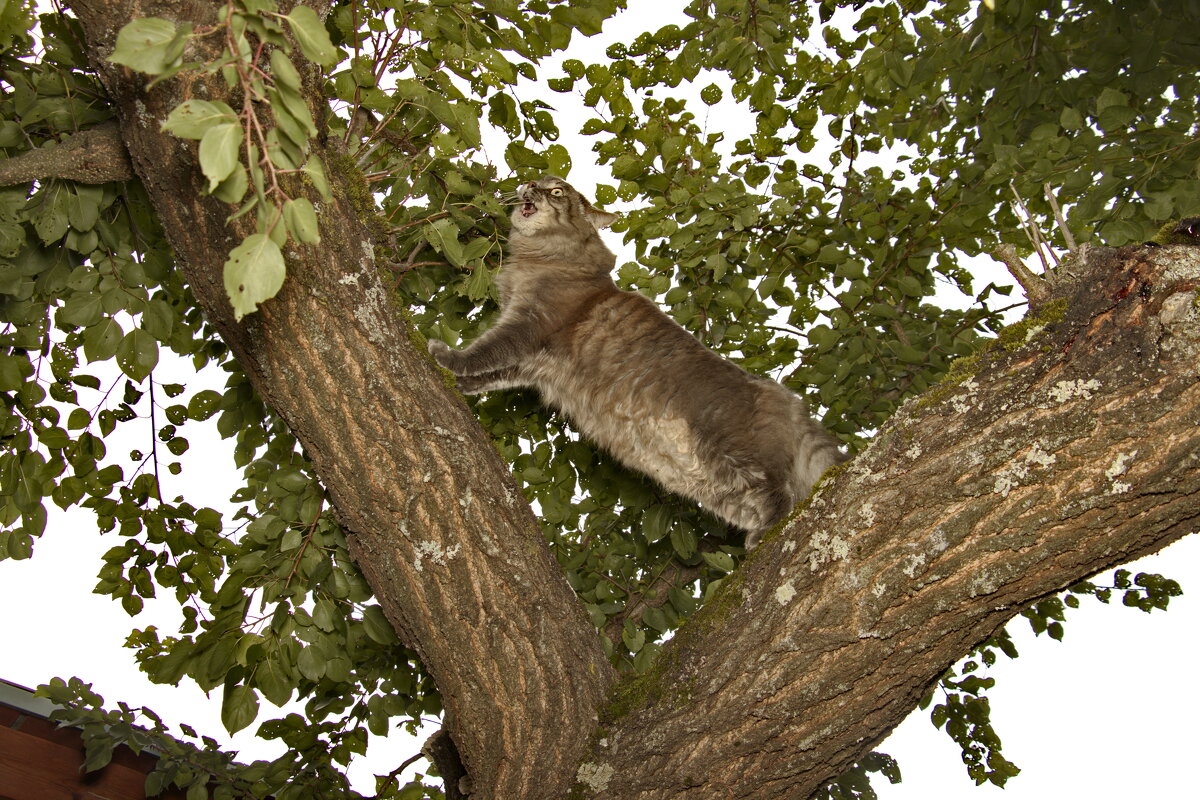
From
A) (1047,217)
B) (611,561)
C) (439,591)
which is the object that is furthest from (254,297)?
(1047,217)

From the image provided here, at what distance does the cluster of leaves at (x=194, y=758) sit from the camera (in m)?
2.65

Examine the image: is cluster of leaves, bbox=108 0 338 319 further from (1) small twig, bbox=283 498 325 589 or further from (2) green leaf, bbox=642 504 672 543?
(2) green leaf, bbox=642 504 672 543

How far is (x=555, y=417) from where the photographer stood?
3.60m

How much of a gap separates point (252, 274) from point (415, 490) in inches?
40.6

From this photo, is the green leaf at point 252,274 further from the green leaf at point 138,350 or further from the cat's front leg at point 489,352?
the cat's front leg at point 489,352

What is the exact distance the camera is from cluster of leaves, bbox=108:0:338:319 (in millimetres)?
1102

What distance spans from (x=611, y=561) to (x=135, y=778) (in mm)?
1971

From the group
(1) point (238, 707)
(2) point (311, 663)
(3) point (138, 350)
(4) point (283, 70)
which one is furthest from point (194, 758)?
(4) point (283, 70)

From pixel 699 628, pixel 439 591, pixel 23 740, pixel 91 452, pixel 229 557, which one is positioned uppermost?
pixel 91 452

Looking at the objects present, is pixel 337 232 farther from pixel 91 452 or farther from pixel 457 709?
pixel 91 452

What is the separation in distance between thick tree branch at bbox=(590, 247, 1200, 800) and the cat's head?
80.7 inches

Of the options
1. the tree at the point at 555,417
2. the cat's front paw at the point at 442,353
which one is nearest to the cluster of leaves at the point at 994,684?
the tree at the point at 555,417

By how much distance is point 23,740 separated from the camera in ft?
9.16

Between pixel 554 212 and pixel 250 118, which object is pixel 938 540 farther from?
pixel 554 212
